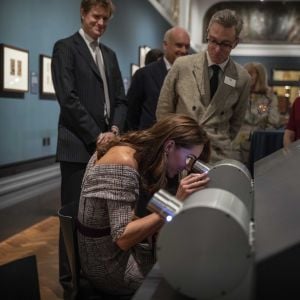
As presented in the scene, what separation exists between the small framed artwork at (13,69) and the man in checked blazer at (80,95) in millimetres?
1534

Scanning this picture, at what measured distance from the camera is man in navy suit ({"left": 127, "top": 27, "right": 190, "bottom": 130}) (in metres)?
3.66

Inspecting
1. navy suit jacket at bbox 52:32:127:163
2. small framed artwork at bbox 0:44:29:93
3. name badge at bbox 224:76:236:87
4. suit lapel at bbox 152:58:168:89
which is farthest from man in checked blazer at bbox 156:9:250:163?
small framed artwork at bbox 0:44:29:93

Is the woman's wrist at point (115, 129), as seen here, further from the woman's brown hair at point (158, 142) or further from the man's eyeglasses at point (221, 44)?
the woman's brown hair at point (158, 142)

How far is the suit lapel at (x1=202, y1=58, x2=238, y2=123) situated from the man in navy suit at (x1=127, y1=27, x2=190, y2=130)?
1078 mm

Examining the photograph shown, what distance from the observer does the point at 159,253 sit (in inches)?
30.4

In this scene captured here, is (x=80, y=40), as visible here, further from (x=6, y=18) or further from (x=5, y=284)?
(x=5, y=284)

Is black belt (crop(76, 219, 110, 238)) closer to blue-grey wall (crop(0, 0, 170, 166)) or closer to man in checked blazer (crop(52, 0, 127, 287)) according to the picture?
man in checked blazer (crop(52, 0, 127, 287))

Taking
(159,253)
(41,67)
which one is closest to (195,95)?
(159,253)

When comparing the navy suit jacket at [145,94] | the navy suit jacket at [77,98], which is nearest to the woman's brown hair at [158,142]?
the navy suit jacket at [77,98]

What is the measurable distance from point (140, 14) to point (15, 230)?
5.67m

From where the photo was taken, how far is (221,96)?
2.62 meters

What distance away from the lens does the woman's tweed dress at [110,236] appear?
1.62m

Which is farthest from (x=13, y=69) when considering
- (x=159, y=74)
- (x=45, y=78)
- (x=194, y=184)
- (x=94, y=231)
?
(x=194, y=184)

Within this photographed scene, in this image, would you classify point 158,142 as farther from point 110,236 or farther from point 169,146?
point 110,236
